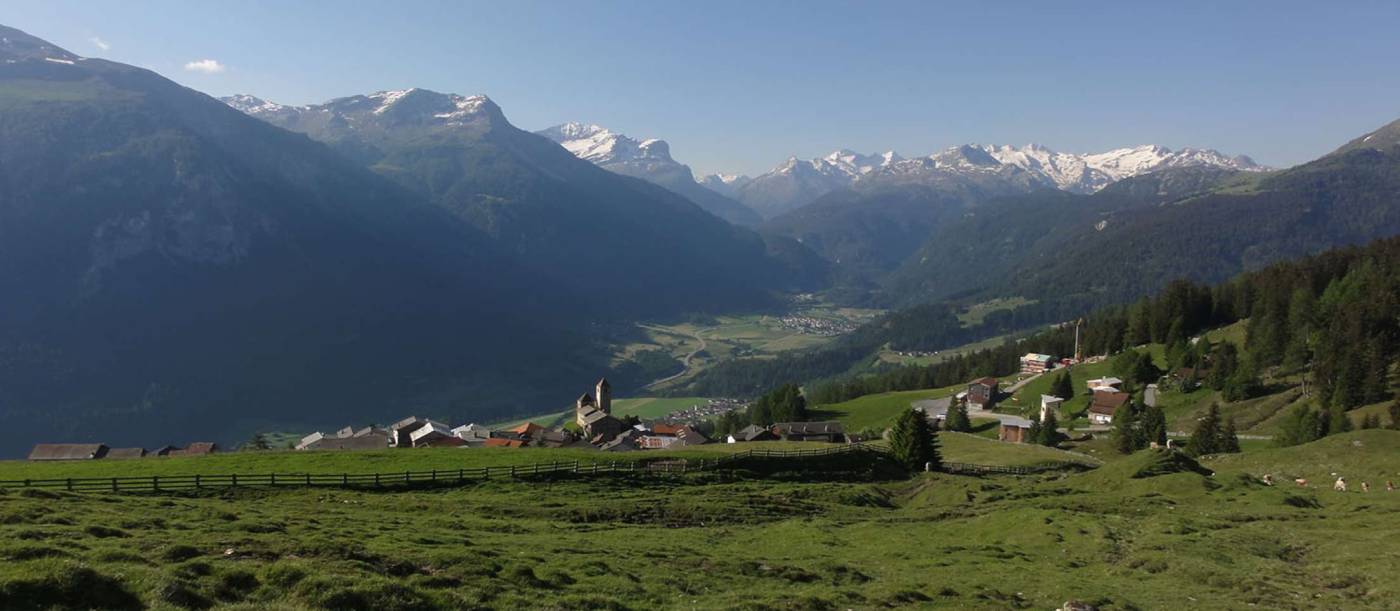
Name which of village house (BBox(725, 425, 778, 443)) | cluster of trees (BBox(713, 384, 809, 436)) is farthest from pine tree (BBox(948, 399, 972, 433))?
village house (BBox(725, 425, 778, 443))

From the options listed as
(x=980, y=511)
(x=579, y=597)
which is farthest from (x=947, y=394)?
(x=579, y=597)

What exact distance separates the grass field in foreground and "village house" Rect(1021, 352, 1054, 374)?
325ft

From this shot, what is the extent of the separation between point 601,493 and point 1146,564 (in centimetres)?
3130

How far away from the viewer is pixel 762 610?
21375mm

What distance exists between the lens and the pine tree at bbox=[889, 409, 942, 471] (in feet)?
214

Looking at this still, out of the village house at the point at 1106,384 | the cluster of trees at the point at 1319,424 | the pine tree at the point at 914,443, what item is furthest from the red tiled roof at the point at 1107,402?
the pine tree at the point at 914,443

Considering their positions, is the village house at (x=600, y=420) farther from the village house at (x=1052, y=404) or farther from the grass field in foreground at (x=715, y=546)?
the village house at (x=1052, y=404)

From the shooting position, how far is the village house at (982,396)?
12875cm

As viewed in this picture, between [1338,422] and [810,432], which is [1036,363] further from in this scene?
[1338,422]

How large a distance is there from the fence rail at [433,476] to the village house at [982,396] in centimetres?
6378

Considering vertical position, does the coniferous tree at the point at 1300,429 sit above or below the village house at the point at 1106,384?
below

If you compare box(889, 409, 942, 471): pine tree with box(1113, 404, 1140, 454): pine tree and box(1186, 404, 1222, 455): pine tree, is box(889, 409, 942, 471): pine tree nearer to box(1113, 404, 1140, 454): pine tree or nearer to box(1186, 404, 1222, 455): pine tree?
box(1113, 404, 1140, 454): pine tree

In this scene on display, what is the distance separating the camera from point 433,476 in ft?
163

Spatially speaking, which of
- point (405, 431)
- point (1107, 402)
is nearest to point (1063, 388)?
point (1107, 402)
